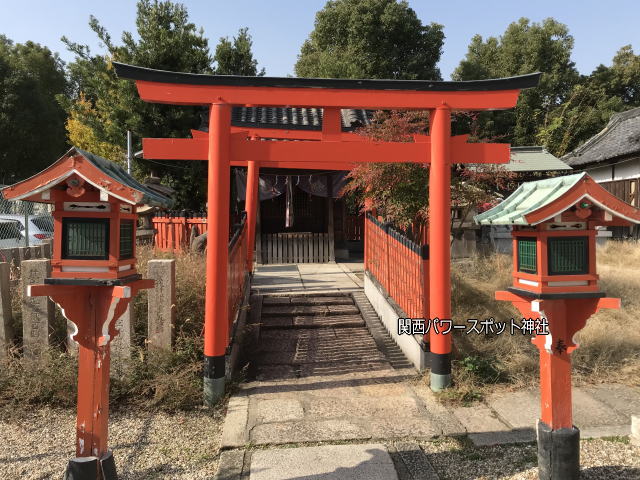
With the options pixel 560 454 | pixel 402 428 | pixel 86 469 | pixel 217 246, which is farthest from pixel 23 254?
pixel 560 454

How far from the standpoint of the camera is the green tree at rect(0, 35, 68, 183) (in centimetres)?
2347

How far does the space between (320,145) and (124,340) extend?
281cm

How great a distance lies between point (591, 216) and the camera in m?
2.74

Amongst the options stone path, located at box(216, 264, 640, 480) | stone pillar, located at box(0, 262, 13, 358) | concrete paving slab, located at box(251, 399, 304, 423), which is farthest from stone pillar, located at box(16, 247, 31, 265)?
concrete paving slab, located at box(251, 399, 304, 423)

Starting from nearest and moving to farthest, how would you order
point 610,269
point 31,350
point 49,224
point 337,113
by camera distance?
point 31,350, point 337,113, point 610,269, point 49,224

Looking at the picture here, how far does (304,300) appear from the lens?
693 centimetres

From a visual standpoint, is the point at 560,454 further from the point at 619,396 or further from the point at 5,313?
the point at 5,313

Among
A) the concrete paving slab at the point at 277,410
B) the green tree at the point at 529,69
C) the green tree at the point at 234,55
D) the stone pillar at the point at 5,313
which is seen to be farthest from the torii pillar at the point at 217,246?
the green tree at the point at 529,69

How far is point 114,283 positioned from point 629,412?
14.7 feet

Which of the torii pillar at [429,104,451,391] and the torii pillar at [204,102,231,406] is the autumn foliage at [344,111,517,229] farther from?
the torii pillar at [204,102,231,406]

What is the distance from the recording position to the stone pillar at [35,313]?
13.6 ft

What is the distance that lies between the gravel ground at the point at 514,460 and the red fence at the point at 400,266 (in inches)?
63.2

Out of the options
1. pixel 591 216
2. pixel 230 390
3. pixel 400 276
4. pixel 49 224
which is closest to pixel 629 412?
pixel 591 216

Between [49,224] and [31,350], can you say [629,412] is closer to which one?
[31,350]
